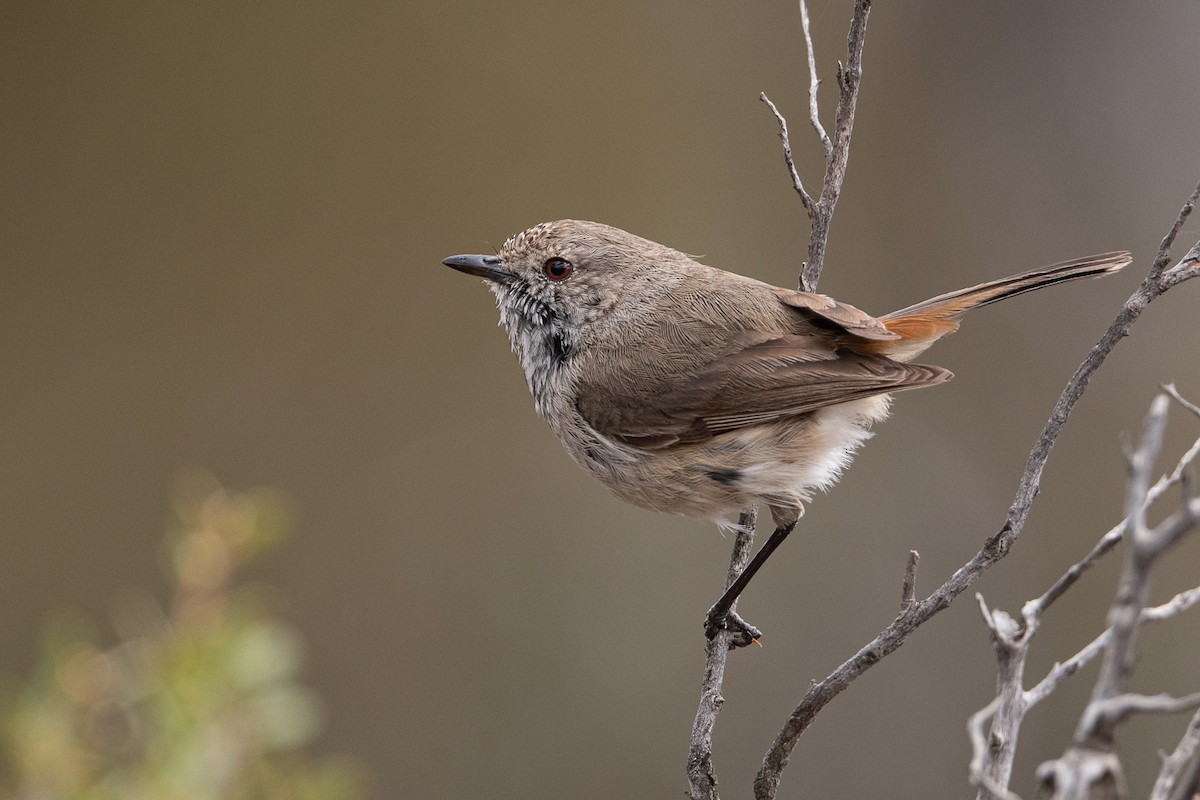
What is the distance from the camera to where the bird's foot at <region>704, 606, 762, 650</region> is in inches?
121

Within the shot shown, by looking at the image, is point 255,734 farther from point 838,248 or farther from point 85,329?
point 838,248

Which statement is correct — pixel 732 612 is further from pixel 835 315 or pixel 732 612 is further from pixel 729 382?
pixel 835 315

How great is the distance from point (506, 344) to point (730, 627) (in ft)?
8.78

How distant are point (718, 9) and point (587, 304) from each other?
3.14 m

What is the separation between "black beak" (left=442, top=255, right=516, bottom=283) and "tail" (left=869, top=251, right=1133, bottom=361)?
109cm

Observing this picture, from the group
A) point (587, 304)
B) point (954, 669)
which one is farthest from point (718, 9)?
point (954, 669)

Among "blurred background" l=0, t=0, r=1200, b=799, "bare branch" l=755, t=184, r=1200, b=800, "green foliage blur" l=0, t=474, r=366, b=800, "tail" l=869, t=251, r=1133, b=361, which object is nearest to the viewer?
"green foliage blur" l=0, t=474, r=366, b=800

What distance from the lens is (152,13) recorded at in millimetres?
4859

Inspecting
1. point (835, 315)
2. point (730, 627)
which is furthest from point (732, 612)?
point (835, 315)

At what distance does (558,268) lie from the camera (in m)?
3.43

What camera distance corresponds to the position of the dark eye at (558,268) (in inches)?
135

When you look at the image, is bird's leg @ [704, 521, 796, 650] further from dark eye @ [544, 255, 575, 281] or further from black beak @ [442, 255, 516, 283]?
black beak @ [442, 255, 516, 283]

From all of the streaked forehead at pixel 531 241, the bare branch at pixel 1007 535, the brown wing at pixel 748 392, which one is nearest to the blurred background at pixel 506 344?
the streaked forehead at pixel 531 241

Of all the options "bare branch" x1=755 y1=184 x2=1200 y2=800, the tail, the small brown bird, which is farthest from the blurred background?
"bare branch" x1=755 y1=184 x2=1200 y2=800
